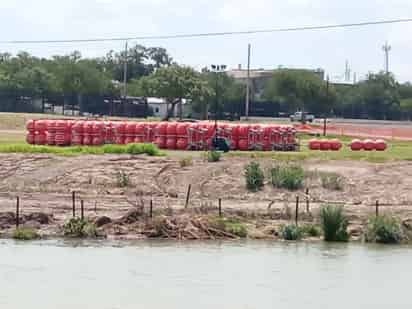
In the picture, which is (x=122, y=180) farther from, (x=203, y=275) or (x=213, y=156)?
(x=203, y=275)

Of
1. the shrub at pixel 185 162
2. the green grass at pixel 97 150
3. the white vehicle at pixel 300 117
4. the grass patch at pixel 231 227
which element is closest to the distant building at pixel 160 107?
the white vehicle at pixel 300 117

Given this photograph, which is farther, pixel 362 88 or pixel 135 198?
pixel 362 88

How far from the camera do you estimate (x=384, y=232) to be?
4106 centimetres

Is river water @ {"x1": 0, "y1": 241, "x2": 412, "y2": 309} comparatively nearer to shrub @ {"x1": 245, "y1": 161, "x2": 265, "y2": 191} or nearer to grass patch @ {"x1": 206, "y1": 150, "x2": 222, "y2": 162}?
shrub @ {"x1": 245, "y1": 161, "x2": 265, "y2": 191}

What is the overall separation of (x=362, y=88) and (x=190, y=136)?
9057 cm

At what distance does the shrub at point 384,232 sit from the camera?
41062 millimetres

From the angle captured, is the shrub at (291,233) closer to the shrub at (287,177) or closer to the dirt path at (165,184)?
the dirt path at (165,184)

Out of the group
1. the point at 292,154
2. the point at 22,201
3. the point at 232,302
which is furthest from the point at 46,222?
the point at 292,154

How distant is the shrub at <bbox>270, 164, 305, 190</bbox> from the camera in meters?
52.6

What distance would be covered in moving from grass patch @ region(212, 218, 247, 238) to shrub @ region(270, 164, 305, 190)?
32.8 ft

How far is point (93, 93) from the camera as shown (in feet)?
468

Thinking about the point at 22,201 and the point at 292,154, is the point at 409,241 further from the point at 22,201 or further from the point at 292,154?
the point at 292,154

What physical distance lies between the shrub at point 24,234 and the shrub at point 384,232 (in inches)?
414

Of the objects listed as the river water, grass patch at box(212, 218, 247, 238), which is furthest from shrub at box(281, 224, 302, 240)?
grass patch at box(212, 218, 247, 238)
